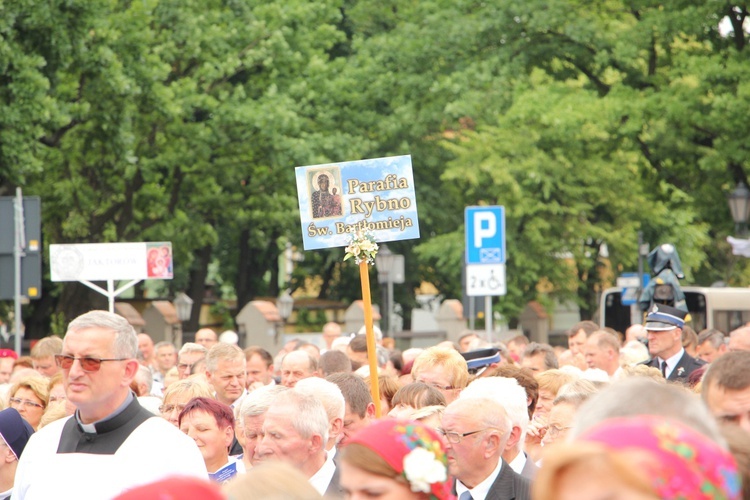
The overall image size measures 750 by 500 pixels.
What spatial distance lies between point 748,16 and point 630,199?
1504cm

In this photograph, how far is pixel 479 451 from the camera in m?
5.32

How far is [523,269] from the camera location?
125 ft

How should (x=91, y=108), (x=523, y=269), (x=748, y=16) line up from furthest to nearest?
(x=523, y=269) < (x=91, y=108) < (x=748, y=16)

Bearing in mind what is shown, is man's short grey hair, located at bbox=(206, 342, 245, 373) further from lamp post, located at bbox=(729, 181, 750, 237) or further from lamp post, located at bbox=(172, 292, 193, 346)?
lamp post, located at bbox=(172, 292, 193, 346)

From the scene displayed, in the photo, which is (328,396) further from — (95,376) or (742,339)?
(742,339)

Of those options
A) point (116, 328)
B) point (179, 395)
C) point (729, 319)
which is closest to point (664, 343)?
point (179, 395)

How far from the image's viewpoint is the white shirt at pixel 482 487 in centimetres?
533

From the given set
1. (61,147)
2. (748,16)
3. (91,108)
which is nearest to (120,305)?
(61,147)

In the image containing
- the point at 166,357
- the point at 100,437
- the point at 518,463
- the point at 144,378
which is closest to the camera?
the point at 100,437

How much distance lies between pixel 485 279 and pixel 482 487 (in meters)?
10.5

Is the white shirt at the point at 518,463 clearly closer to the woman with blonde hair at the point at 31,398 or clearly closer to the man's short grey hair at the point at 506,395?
the man's short grey hair at the point at 506,395

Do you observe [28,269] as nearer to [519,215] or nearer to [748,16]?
[748,16]

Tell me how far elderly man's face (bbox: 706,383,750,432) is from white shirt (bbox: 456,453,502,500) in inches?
58.9

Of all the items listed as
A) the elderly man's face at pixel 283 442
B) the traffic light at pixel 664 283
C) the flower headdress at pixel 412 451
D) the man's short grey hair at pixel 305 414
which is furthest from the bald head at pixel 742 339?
the traffic light at pixel 664 283
